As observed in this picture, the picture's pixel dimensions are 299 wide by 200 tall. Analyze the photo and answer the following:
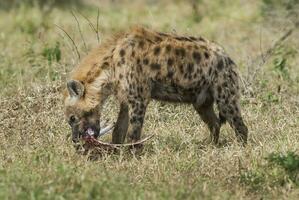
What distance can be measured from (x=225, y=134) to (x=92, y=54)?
5.09 ft

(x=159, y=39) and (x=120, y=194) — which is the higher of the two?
(x=159, y=39)

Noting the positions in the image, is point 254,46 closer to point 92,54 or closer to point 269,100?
point 269,100

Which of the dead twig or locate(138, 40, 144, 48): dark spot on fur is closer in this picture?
locate(138, 40, 144, 48): dark spot on fur

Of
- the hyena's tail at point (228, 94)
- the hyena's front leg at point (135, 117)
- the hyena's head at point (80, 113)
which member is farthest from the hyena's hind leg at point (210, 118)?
the hyena's head at point (80, 113)

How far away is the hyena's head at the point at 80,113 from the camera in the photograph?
296 inches

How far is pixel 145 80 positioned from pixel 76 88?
0.61 meters

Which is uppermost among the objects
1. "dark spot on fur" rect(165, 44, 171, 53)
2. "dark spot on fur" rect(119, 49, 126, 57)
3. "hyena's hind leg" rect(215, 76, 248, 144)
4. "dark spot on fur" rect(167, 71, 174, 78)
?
"dark spot on fur" rect(165, 44, 171, 53)

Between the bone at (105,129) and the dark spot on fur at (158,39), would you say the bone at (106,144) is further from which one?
the dark spot on fur at (158,39)

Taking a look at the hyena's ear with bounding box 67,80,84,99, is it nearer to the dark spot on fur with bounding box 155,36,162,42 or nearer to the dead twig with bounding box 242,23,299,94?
the dark spot on fur with bounding box 155,36,162,42

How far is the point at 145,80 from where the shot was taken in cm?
759

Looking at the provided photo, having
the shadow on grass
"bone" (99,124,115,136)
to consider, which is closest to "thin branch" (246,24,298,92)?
"bone" (99,124,115,136)

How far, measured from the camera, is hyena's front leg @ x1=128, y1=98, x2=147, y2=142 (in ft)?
24.7

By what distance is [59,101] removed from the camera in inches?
348

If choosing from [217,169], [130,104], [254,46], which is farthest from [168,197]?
[254,46]
